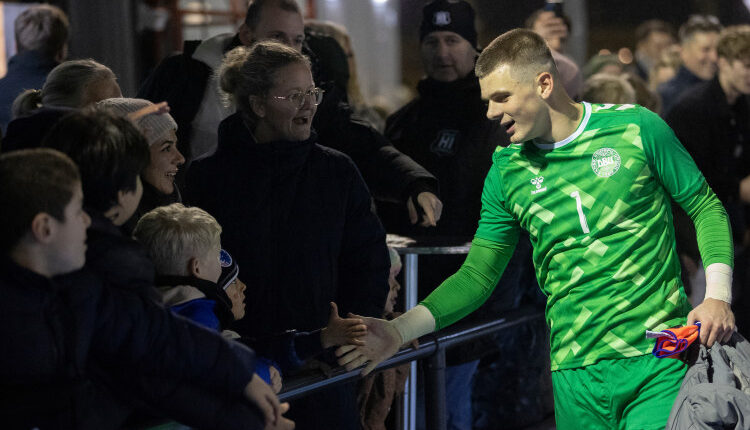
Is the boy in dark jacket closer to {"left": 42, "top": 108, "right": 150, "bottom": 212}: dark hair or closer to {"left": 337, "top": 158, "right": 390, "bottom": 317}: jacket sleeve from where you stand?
{"left": 42, "top": 108, "right": 150, "bottom": 212}: dark hair

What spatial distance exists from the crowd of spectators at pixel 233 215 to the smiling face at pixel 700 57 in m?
1.72

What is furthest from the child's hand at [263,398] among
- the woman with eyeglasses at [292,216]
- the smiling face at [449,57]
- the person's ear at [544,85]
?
the smiling face at [449,57]

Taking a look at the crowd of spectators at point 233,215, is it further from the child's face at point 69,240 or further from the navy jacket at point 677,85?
the navy jacket at point 677,85

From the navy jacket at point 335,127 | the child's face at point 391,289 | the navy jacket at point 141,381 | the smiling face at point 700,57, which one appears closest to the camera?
the navy jacket at point 141,381

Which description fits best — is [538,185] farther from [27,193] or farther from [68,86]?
[27,193]

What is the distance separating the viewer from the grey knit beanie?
2.84 m

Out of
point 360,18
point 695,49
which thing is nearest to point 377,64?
point 360,18

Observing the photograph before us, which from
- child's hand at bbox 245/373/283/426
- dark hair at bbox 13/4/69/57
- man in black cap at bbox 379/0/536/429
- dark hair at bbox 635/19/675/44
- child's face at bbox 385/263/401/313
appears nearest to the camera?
child's hand at bbox 245/373/283/426

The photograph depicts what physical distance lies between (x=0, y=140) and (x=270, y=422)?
0.94 metres

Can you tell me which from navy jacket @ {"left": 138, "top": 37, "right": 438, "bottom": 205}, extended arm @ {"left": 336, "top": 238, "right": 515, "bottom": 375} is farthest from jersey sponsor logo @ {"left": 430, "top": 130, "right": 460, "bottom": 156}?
extended arm @ {"left": 336, "top": 238, "right": 515, "bottom": 375}

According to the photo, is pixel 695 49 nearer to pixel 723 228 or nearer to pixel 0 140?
Result: pixel 723 228

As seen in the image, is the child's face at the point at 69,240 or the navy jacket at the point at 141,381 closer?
the child's face at the point at 69,240

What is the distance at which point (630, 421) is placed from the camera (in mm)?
3086

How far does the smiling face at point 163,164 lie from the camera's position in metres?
2.95
